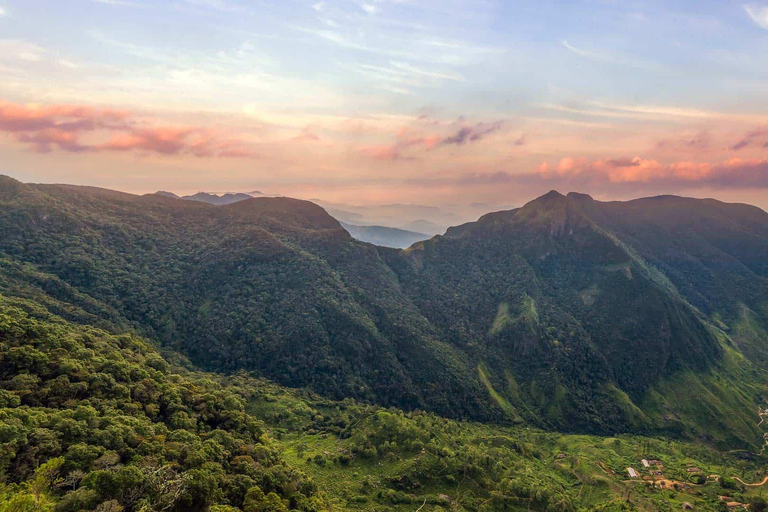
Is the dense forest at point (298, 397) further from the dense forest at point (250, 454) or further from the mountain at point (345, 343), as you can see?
the mountain at point (345, 343)

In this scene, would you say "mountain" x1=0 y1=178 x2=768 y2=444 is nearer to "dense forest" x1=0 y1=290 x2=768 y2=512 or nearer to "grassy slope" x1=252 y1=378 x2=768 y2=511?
"dense forest" x1=0 y1=290 x2=768 y2=512

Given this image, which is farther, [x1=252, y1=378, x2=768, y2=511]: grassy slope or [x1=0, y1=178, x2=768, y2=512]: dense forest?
[x1=252, y1=378, x2=768, y2=511]: grassy slope

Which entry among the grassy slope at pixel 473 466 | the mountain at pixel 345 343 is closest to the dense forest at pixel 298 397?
the grassy slope at pixel 473 466

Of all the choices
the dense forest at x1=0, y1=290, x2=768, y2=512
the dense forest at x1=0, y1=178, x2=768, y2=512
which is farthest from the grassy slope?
the dense forest at x1=0, y1=178, x2=768, y2=512

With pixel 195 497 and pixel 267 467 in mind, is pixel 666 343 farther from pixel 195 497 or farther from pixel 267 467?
pixel 195 497

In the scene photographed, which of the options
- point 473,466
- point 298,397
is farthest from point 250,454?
point 298,397

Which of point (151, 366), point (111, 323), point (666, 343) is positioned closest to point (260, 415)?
point (151, 366)

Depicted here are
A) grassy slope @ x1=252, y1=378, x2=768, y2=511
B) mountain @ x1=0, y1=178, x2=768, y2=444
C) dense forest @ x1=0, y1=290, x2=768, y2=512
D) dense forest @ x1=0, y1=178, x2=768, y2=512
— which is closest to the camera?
dense forest @ x1=0, y1=290, x2=768, y2=512

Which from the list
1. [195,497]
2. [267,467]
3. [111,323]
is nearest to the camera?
[195,497]

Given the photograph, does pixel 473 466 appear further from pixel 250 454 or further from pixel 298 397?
pixel 298 397

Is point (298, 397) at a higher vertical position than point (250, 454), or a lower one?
lower

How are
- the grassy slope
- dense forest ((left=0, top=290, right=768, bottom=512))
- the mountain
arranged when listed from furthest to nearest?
the mountain, the grassy slope, dense forest ((left=0, top=290, right=768, bottom=512))
